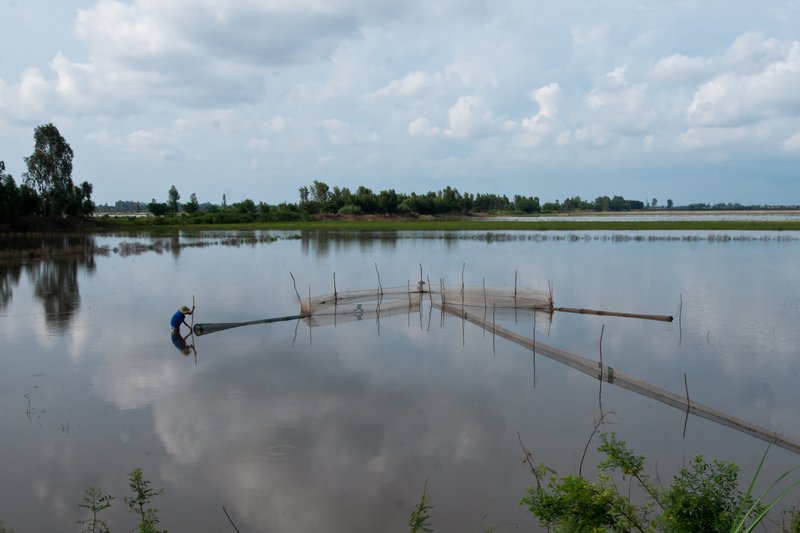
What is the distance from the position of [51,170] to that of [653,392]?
59238mm

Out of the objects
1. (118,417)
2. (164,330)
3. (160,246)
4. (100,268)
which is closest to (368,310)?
(164,330)

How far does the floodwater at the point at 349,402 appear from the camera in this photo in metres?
6.24

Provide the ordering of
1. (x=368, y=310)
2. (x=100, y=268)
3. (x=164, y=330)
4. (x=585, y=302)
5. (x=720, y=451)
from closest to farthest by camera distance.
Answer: (x=720, y=451), (x=164, y=330), (x=368, y=310), (x=585, y=302), (x=100, y=268)

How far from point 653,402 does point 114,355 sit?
402 inches

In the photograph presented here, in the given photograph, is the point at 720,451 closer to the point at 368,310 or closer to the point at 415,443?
the point at 415,443

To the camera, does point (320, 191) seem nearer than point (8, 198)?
No

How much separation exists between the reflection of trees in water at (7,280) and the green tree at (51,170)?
3191 centimetres

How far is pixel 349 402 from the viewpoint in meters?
9.11

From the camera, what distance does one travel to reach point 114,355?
11.8m

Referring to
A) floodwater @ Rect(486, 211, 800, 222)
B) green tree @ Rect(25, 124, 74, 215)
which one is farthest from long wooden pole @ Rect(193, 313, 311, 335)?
floodwater @ Rect(486, 211, 800, 222)

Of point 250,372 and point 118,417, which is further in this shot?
point 250,372

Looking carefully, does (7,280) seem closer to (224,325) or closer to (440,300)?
(224,325)

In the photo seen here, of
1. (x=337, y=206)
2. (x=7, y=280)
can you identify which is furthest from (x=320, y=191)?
(x=7, y=280)

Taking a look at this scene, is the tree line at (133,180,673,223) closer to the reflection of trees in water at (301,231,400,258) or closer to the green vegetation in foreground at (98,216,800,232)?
the green vegetation in foreground at (98,216,800,232)
